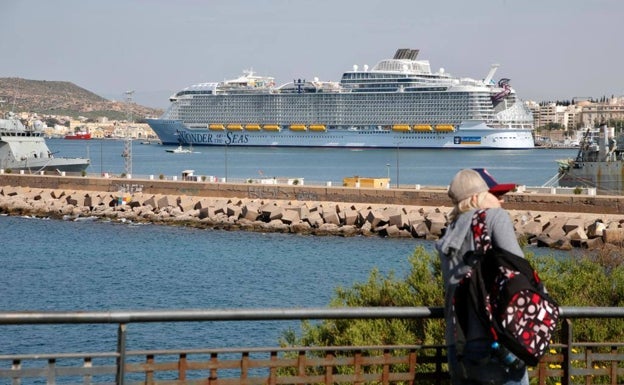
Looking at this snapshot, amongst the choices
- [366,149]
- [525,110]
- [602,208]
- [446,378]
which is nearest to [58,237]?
[602,208]

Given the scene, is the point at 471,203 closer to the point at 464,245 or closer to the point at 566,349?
the point at 464,245

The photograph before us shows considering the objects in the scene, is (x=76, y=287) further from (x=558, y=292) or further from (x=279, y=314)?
(x=279, y=314)

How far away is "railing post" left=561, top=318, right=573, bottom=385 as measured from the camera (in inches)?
153

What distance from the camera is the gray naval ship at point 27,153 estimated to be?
41.9 meters

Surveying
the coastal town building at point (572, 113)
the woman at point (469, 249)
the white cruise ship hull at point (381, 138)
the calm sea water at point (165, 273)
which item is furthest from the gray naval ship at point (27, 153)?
the coastal town building at point (572, 113)

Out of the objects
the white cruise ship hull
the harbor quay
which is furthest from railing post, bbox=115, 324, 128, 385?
the white cruise ship hull

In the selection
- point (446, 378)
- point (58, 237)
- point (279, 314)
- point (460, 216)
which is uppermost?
point (460, 216)

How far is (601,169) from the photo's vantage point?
32.0 m

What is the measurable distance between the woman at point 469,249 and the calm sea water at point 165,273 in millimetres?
9302

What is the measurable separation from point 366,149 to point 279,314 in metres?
86.8

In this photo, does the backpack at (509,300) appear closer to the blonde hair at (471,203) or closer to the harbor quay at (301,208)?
the blonde hair at (471,203)

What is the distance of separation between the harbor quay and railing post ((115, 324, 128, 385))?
19509 mm

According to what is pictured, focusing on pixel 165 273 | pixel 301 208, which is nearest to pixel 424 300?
pixel 165 273

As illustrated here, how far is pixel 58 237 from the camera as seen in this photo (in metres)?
26.2
